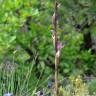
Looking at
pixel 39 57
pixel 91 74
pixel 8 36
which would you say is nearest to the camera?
pixel 8 36

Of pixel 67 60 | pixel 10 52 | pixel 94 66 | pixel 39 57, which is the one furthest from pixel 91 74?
pixel 10 52

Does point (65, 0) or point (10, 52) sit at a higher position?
point (65, 0)

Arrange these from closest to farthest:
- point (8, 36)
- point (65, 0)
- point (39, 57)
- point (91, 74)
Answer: point (65, 0) → point (8, 36) → point (39, 57) → point (91, 74)

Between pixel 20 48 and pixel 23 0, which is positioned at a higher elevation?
pixel 23 0

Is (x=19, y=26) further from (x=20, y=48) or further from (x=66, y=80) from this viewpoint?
(x=66, y=80)

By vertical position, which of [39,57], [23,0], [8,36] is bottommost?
[39,57]

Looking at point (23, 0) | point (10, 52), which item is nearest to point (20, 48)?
point (10, 52)

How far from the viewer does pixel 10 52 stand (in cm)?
384

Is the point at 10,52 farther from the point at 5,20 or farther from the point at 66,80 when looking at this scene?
the point at 66,80

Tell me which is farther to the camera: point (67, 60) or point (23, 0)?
point (67, 60)

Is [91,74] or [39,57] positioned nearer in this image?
[39,57]

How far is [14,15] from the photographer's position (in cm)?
381

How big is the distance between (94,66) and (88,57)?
17 cm

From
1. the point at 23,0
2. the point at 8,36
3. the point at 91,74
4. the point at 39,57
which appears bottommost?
the point at 91,74
